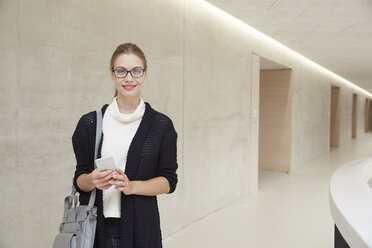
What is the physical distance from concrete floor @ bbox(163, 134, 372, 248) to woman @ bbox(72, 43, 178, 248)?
240 cm

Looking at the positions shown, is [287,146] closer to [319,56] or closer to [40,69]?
[319,56]

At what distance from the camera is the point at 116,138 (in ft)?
4.96

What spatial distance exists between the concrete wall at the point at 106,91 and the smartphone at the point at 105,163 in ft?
4.32

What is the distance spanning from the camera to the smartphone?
1.34 m

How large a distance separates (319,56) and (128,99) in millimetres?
8260

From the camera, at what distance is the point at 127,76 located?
149cm

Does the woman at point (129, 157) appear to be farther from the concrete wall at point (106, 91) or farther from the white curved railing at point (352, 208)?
the concrete wall at point (106, 91)

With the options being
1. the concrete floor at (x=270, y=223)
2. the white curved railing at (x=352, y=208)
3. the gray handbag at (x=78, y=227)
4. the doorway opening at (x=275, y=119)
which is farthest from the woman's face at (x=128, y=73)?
→ the doorway opening at (x=275, y=119)

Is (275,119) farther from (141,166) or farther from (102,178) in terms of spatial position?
(102,178)

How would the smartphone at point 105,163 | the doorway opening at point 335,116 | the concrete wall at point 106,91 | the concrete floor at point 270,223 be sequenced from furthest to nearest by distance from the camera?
the doorway opening at point 335,116 → the concrete floor at point 270,223 → the concrete wall at point 106,91 → the smartphone at point 105,163

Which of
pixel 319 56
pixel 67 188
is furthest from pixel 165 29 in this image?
pixel 319 56

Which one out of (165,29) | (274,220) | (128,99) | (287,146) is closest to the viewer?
(128,99)

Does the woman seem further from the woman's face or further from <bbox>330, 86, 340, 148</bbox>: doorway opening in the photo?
<bbox>330, 86, 340, 148</bbox>: doorway opening

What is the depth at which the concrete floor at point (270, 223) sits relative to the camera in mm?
3896
